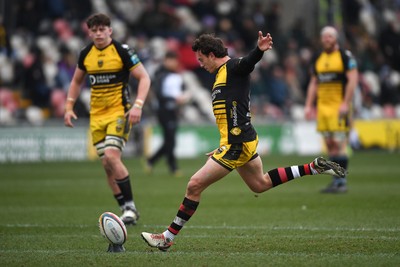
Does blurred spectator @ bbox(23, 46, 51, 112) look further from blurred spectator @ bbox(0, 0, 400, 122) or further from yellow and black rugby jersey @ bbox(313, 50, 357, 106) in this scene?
yellow and black rugby jersey @ bbox(313, 50, 357, 106)

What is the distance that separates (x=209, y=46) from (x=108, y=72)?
2.49 m

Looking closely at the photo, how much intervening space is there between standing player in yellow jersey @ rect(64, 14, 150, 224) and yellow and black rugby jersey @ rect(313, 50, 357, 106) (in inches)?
192

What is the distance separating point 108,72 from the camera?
441 inches

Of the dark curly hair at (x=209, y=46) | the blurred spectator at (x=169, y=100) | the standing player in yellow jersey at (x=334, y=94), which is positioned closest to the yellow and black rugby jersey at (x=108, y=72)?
the dark curly hair at (x=209, y=46)

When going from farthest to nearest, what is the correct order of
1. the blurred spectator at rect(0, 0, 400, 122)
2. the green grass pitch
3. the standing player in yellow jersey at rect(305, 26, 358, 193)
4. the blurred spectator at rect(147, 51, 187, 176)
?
the blurred spectator at rect(0, 0, 400, 122) < the blurred spectator at rect(147, 51, 187, 176) < the standing player in yellow jersey at rect(305, 26, 358, 193) < the green grass pitch

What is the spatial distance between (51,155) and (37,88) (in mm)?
1961

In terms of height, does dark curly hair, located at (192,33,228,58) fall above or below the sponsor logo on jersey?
above

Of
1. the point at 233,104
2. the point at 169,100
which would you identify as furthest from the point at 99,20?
the point at 169,100

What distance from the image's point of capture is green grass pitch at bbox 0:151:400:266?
8297 mm

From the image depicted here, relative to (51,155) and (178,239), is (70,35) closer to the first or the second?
(51,155)

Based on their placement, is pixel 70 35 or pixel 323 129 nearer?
pixel 323 129

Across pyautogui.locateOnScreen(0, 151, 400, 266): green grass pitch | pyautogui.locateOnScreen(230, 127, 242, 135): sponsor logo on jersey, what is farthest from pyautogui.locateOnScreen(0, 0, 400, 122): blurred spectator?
pyautogui.locateOnScreen(230, 127, 242, 135): sponsor logo on jersey

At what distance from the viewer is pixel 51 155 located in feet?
79.8

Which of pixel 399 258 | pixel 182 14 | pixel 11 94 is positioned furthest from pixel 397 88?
pixel 399 258
